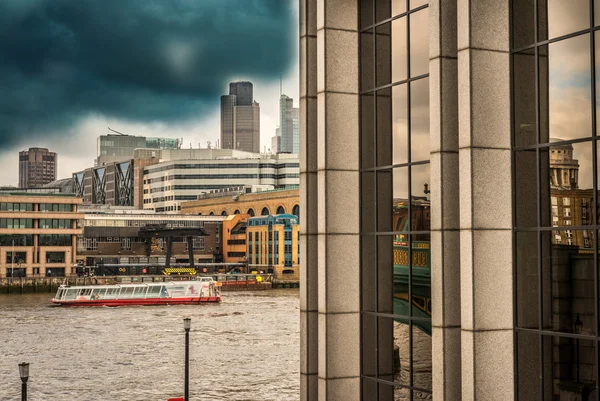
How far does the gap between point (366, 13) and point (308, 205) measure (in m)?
4.57

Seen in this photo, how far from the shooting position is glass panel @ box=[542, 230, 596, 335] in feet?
52.3

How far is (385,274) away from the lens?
21766mm

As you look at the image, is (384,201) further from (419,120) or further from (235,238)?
(235,238)

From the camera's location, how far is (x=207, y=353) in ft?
193

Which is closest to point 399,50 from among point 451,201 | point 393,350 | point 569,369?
point 451,201

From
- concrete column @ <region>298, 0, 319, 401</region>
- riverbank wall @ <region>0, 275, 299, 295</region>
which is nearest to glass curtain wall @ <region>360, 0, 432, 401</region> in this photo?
concrete column @ <region>298, 0, 319, 401</region>

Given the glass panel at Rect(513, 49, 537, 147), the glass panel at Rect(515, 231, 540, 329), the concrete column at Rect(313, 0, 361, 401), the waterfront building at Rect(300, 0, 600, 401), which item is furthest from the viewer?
the concrete column at Rect(313, 0, 361, 401)

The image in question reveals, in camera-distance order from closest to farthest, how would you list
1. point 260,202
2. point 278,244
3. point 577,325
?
point 577,325, point 278,244, point 260,202

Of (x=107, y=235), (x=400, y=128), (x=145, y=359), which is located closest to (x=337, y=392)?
(x=400, y=128)

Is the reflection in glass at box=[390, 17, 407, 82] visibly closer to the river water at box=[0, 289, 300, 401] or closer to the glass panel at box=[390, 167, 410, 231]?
the glass panel at box=[390, 167, 410, 231]

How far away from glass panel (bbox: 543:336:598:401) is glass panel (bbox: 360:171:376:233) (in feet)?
20.5

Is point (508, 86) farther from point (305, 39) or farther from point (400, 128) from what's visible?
point (305, 39)

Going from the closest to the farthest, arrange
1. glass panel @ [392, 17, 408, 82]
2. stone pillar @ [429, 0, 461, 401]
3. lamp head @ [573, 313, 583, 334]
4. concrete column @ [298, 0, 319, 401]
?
lamp head @ [573, 313, 583, 334] < stone pillar @ [429, 0, 461, 401] < glass panel @ [392, 17, 408, 82] < concrete column @ [298, 0, 319, 401]

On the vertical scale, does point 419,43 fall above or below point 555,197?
above
